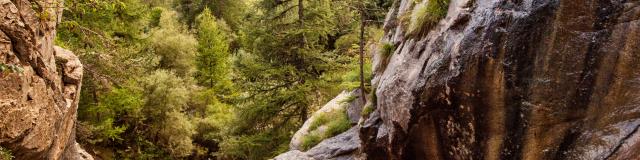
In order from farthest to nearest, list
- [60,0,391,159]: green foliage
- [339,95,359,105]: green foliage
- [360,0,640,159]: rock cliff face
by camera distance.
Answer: [60,0,391,159]: green foliage < [339,95,359,105]: green foliage < [360,0,640,159]: rock cliff face

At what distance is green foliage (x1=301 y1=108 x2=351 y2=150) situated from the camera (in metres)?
15.7

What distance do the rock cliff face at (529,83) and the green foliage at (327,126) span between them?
6421 mm

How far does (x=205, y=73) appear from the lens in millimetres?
32031

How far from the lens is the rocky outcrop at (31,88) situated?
8859 mm

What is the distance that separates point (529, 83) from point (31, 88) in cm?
869

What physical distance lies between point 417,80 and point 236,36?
31.0 m

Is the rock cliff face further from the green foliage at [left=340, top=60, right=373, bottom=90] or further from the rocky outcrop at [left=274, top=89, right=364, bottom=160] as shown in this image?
the green foliage at [left=340, top=60, right=373, bottom=90]

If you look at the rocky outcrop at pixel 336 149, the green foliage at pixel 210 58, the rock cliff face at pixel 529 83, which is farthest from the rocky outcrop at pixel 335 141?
the green foliage at pixel 210 58

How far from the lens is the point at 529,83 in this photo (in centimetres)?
730

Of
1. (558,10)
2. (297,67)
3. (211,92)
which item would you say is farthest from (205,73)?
(558,10)

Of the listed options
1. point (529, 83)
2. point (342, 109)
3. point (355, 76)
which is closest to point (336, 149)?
point (342, 109)

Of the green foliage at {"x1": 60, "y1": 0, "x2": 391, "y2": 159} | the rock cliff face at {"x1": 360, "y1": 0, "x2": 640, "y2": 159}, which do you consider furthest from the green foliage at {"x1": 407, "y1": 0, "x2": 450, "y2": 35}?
the green foliage at {"x1": 60, "y1": 0, "x2": 391, "y2": 159}

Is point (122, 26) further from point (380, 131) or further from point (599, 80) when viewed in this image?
point (599, 80)

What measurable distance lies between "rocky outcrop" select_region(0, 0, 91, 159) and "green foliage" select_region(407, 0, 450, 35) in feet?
20.7
